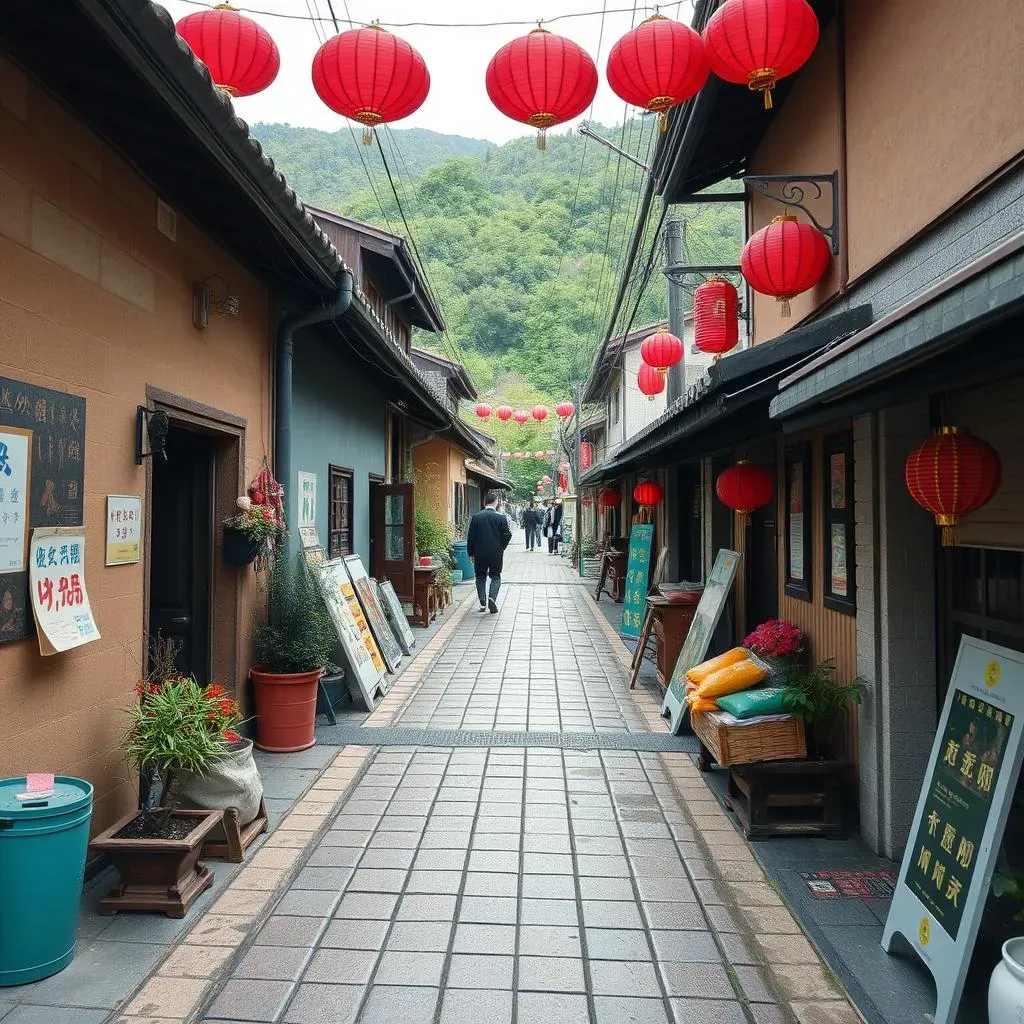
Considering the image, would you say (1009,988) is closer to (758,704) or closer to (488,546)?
(758,704)

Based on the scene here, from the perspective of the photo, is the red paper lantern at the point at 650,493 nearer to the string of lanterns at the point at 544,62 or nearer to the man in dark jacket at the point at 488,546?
the man in dark jacket at the point at 488,546

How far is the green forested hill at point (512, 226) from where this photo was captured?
57.9ft

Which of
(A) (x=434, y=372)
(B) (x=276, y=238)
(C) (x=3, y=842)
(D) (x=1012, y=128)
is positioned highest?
(A) (x=434, y=372)

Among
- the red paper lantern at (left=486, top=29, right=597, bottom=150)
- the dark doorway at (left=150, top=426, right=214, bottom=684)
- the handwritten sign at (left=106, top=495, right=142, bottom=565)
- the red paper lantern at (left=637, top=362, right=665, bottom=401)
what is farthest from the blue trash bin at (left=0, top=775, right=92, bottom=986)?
the red paper lantern at (left=637, top=362, right=665, bottom=401)

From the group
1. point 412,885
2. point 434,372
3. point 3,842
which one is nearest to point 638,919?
point 412,885

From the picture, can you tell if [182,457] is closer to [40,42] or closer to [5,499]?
[5,499]

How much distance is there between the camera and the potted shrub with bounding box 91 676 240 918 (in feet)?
11.0

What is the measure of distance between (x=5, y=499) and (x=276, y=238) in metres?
2.74

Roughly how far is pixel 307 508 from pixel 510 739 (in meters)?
2.96

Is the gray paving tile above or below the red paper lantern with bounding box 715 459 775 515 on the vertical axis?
below

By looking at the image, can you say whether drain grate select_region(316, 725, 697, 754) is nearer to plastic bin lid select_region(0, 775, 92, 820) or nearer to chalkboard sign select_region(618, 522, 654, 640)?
plastic bin lid select_region(0, 775, 92, 820)

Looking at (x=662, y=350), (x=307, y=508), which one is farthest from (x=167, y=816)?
(x=662, y=350)

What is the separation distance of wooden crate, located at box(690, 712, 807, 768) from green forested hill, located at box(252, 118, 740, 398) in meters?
8.42

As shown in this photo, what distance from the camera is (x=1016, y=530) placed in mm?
3094
